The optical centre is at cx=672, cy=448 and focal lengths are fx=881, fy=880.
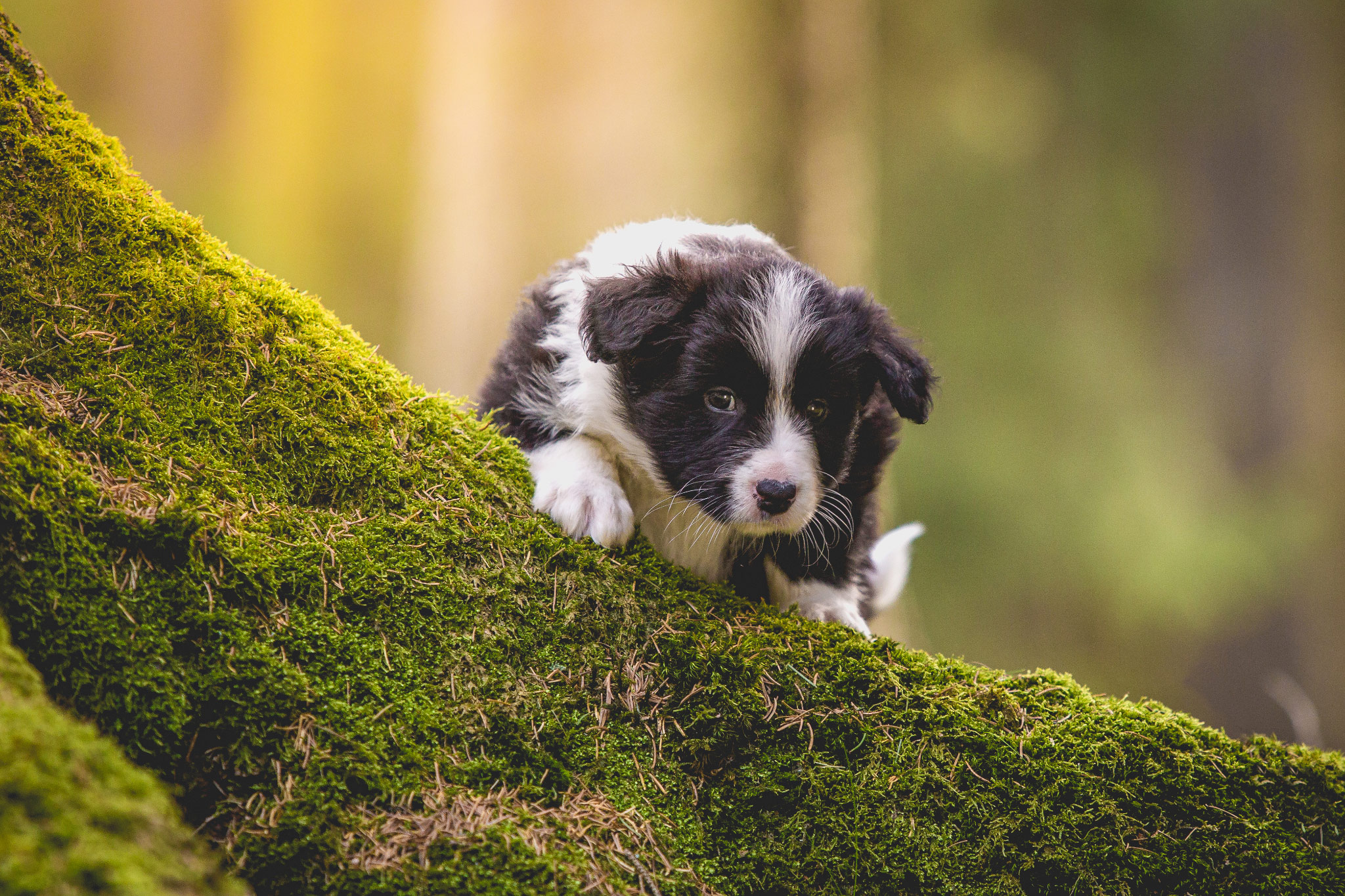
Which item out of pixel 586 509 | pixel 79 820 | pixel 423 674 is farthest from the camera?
pixel 586 509

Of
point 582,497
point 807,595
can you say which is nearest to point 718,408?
point 582,497

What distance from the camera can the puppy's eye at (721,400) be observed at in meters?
2.77

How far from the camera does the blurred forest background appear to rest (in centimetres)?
912

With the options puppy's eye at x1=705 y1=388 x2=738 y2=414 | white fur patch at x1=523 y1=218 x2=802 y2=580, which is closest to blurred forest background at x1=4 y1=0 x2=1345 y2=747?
white fur patch at x1=523 y1=218 x2=802 y2=580

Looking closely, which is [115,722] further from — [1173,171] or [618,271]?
[1173,171]

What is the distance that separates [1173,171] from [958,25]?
3.22 meters

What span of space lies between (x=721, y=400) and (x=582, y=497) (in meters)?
0.56

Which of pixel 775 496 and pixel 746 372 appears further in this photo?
pixel 746 372

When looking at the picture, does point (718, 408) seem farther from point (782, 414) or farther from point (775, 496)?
point (775, 496)

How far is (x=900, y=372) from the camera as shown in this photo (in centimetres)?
279

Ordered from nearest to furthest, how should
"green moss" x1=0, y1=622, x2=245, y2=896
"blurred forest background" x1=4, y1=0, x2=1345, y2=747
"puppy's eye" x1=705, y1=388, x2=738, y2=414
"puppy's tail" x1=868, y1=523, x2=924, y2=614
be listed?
1. "green moss" x1=0, y1=622, x2=245, y2=896
2. "puppy's eye" x1=705, y1=388, x2=738, y2=414
3. "puppy's tail" x1=868, y1=523, x2=924, y2=614
4. "blurred forest background" x1=4, y1=0, x2=1345, y2=747

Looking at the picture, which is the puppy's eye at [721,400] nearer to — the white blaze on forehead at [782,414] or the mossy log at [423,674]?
the white blaze on forehead at [782,414]

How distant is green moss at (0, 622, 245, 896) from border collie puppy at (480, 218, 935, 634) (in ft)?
4.28

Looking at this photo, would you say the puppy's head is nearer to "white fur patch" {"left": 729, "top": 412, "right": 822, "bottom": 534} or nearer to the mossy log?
"white fur patch" {"left": 729, "top": 412, "right": 822, "bottom": 534}
